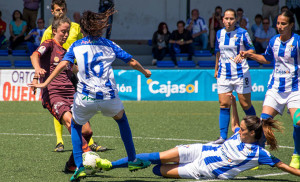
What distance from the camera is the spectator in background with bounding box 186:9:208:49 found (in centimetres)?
1872

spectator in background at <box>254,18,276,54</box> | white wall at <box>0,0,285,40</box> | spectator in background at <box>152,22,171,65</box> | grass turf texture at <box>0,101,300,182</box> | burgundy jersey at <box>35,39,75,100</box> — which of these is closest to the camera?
grass turf texture at <box>0,101,300,182</box>

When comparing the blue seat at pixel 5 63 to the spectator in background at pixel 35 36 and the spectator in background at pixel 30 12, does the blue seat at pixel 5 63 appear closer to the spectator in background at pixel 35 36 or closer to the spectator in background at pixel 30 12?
the spectator in background at pixel 35 36

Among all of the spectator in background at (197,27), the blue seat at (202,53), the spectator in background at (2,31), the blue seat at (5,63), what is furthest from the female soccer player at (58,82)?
the spectator in background at (2,31)

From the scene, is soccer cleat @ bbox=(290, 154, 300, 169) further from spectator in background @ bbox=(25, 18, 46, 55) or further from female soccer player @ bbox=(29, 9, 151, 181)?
spectator in background @ bbox=(25, 18, 46, 55)

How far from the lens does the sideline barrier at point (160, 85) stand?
14.9 metres

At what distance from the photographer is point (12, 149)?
7898 mm

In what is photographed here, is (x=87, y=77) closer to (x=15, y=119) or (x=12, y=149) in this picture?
(x=12, y=149)

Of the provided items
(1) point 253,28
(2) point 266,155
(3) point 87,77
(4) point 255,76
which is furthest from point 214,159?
(1) point 253,28

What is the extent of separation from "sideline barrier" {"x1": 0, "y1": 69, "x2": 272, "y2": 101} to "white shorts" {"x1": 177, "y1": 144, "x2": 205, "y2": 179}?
9061mm

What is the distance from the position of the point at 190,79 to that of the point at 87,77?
389 inches

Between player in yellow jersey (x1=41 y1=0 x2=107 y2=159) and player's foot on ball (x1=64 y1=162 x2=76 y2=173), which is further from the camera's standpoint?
player in yellow jersey (x1=41 y1=0 x2=107 y2=159)

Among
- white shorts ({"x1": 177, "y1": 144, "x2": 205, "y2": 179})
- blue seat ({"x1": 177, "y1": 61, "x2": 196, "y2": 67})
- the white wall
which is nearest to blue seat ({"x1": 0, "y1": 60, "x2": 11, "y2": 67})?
the white wall

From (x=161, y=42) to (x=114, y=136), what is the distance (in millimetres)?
9122

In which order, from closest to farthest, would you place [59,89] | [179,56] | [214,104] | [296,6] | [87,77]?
1. [87,77]
2. [59,89]
3. [214,104]
4. [179,56]
5. [296,6]
